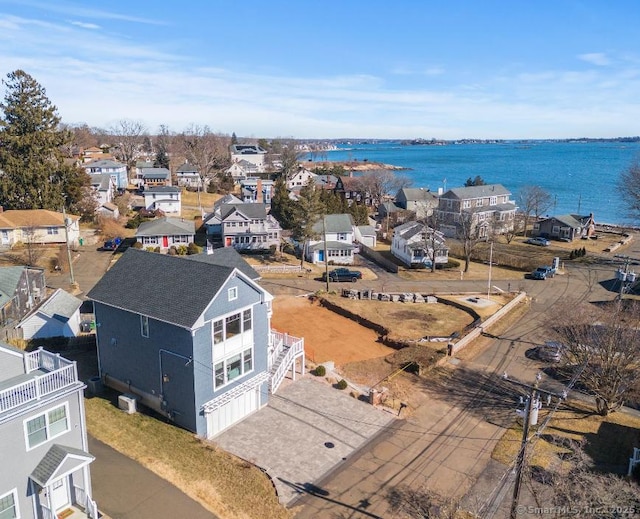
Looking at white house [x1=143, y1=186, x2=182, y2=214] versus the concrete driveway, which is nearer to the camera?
the concrete driveway

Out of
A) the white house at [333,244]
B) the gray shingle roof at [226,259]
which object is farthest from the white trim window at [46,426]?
the white house at [333,244]

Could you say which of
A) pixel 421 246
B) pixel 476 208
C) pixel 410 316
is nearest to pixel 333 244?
pixel 421 246

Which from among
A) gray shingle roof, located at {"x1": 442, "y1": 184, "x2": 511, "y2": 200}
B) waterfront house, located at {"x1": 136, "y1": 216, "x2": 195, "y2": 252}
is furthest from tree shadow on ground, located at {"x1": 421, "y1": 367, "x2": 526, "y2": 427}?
gray shingle roof, located at {"x1": 442, "y1": 184, "x2": 511, "y2": 200}

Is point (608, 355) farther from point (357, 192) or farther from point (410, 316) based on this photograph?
point (357, 192)

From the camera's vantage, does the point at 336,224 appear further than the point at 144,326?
Yes

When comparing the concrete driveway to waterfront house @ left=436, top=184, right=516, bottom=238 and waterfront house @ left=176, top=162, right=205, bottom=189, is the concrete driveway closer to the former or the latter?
waterfront house @ left=436, top=184, right=516, bottom=238

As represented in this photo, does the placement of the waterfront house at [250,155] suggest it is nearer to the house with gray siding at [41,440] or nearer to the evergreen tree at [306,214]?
the evergreen tree at [306,214]
